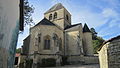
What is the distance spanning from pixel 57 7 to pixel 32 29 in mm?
12034

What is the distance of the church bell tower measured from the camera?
30.4m

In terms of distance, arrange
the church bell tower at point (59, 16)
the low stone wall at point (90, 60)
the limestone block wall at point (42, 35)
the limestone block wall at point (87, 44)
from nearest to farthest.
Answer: the limestone block wall at point (42, 35) → the low stone wall at point (90, 60) → the limestone block wall at point (87, 44) → the church bell tower at point (59, 16)

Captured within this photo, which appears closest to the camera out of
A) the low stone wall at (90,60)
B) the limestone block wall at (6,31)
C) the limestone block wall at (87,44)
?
the limestone block wall at (6,31)

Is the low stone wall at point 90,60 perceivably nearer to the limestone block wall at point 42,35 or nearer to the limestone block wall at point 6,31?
the limestone block wall at point 42,35

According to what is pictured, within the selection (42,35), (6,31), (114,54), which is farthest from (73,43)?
(6,31)

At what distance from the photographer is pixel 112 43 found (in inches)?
225

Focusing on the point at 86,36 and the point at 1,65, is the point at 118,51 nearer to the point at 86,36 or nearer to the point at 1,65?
the point at 1,65

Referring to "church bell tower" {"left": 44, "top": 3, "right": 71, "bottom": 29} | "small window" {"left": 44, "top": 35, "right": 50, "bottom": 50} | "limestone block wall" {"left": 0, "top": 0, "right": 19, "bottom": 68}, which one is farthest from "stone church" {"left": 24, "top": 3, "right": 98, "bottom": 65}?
"limestone block wall" {"left": 0, "top": 0, "right": 19, "bottom": 68}

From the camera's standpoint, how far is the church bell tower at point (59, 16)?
99.6ft

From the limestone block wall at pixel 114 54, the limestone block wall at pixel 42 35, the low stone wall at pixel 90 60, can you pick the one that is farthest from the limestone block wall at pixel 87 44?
the limestone block wall at pixel 114 54

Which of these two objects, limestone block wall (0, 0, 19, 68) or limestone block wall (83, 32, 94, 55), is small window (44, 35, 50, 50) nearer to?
limestone block wall (83, 32, 94, 55)

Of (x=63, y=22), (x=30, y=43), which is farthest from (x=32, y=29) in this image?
(x=63, y=22)

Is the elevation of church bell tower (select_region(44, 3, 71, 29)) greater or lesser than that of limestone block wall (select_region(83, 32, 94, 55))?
greater

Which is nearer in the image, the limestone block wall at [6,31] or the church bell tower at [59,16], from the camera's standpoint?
the limestone block wall at [6,31]
